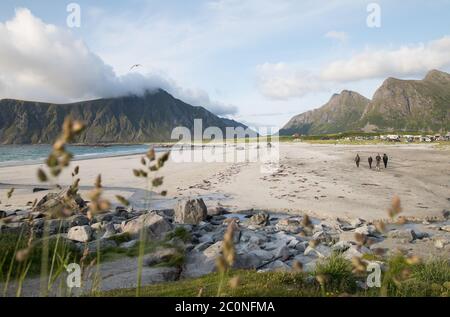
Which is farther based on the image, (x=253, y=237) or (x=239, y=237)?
(x=239, y=237)

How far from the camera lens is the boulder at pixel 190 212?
1755 cm

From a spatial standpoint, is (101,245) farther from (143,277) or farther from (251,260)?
(251,260)

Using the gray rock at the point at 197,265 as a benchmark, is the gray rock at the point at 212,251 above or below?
above

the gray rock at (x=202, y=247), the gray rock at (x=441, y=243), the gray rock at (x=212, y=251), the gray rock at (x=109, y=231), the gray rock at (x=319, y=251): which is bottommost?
the gray rock at (x=441, y=243)

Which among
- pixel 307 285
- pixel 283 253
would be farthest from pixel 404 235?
pixel 307 285

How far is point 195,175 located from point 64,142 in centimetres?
3737

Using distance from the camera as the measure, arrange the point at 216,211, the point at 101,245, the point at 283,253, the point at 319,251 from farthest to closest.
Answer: the point at 216,211, the point at 319,251, the point at 101,245, the point at 283,253

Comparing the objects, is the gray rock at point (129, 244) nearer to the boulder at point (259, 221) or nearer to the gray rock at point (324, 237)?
the boulder at point (259, 221)

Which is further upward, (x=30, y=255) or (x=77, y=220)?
(x=30, y=255)

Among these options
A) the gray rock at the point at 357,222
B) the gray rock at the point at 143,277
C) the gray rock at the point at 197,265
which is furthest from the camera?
the gray rock at the point at 357,222

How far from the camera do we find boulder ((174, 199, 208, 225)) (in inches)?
691

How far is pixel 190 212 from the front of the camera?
17.8 m

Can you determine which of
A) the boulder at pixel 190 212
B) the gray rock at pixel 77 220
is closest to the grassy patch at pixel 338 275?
the boulder at pixel 190 212

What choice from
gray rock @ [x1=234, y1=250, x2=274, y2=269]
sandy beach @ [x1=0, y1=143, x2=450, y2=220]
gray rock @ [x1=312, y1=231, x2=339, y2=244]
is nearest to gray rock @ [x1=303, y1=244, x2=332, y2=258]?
gray rock @ [x1=312, y1=231, x2=339, y2=244]
